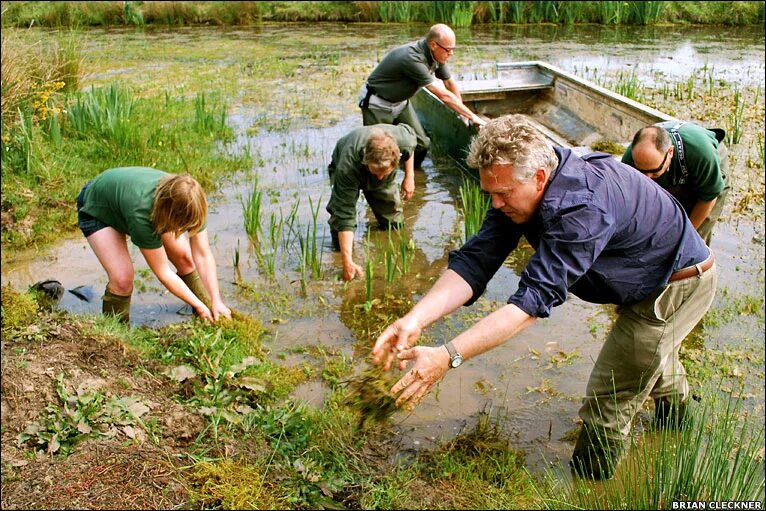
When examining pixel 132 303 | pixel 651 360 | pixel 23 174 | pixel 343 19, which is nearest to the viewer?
pixel 651 360

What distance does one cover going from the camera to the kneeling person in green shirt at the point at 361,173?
5.47m

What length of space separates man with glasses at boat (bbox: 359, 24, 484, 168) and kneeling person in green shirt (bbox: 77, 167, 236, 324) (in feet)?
11.1

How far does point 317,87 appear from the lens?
12508 mm

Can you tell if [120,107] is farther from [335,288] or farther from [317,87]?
[317,87]

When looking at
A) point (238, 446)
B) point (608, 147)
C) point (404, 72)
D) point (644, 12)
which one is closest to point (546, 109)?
point (608, 147)

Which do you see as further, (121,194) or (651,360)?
(121,194)

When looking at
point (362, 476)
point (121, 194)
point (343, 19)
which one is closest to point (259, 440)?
point (362, 476)

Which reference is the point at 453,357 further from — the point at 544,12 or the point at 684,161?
the point at 544,12

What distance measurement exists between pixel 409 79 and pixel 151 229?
13.0 ft

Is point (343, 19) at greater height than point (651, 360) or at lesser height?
greater

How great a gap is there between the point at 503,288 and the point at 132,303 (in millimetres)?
3093

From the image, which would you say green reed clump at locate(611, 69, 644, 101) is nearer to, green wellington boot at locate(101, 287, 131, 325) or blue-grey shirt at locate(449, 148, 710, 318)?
blue-grey shirt at locate(449, 148, 710, 318)

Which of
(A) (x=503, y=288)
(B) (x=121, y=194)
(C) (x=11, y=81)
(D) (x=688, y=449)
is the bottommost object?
(A) (x=503, y=288)

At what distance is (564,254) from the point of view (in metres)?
2.84
